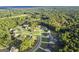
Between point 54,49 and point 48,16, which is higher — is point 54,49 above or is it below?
below

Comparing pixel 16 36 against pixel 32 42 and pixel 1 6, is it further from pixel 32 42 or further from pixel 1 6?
pixel 1 6

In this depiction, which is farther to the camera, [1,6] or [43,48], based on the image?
[1,6]

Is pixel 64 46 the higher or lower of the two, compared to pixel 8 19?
lower

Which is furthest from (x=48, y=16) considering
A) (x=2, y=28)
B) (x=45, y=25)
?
(x=2, y=28)
